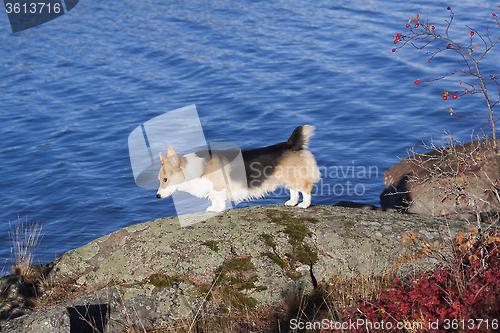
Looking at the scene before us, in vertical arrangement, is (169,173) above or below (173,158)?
below

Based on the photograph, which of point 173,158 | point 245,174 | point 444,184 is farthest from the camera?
point 444,184

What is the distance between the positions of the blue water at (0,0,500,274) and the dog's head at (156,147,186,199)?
4744 millimetres

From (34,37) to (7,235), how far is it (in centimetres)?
2035

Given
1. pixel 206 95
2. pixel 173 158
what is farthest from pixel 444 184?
pixel 206 95

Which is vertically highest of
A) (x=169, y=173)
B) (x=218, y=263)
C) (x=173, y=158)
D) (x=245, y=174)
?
(x=173, y=158)

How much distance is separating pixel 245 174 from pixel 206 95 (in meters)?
12.0

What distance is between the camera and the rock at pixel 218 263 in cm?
549

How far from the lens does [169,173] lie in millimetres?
6625

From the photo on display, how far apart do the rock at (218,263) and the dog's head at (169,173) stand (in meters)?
0.47

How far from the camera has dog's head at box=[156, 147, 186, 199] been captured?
6609 mm

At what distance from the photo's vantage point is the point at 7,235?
10773 millimetres

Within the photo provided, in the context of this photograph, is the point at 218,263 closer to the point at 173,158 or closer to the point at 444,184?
the point at 173,158

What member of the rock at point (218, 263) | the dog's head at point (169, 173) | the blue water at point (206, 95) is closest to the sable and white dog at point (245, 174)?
the dog's head at point (169, 173)

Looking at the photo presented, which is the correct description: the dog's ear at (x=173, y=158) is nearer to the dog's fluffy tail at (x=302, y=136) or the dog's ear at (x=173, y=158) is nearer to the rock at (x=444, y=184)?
the dog's fluffy tail at (x=302, y=136)
